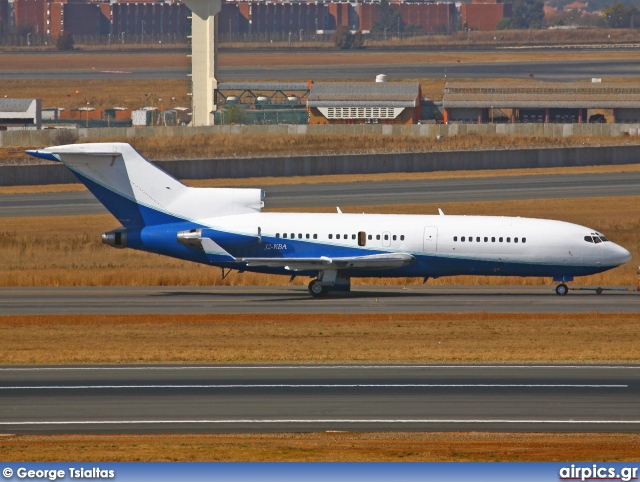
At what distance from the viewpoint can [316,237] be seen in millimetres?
45250

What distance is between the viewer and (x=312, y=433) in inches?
877

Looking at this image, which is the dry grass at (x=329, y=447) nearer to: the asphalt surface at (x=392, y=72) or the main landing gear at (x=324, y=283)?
the main landing gear at (x=324, y=283)

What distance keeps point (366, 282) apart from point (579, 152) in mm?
38953

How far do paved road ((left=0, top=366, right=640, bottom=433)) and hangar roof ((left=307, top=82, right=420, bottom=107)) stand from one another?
97.8 metres

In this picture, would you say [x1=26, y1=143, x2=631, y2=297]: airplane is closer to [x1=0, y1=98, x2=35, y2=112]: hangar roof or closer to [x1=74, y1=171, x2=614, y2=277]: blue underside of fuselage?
[x1=74, y1=171, x2=614, y2=277]: blue underside of fuselage

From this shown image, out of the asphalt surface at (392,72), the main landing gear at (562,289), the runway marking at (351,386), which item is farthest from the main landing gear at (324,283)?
the asphalt surface at (392,72)

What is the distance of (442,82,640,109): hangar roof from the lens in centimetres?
12538

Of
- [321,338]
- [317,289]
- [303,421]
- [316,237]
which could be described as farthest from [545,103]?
[303,421]

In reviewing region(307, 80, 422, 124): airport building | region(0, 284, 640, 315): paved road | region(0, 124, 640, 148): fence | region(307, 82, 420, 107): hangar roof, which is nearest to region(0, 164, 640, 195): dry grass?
region(0, 124, 640, 148): fence

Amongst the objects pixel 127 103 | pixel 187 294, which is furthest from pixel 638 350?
pixel 127 103

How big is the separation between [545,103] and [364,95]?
21722mm

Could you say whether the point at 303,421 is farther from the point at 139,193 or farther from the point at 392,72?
the point at 392,72

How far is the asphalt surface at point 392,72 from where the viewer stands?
173000 millimetres

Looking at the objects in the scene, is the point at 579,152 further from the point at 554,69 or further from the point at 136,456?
the point at 554,69
